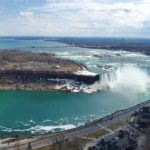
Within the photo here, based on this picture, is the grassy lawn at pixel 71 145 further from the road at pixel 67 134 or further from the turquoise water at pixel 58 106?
the turquoise water at pixel 58 106

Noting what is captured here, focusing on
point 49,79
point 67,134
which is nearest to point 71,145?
point 67,134

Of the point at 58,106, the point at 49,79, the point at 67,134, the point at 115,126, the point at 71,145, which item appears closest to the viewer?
the point at 71,145

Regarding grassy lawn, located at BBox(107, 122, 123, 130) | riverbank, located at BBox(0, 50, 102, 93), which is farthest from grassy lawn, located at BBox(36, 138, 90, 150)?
riverbank, located at BBox(0, 50, 102, 93)

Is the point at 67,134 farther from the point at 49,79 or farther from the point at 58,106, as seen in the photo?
the point at 49,79

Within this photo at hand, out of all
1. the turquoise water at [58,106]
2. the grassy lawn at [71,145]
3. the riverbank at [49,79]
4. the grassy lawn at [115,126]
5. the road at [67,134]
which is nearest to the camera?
the grassy lawn at [71,145]

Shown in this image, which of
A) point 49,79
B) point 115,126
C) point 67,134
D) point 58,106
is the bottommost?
point 58,106

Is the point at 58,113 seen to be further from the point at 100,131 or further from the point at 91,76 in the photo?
the point at 91,76

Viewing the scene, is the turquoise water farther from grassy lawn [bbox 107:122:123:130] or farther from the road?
grassy lawn [bbox 107:122:123:130]

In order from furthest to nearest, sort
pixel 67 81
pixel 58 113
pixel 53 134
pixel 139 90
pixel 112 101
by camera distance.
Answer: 1. pixel 67 81
2. pixel 139 90
3. pixel 112 101
4. pixel 58 113
5. pixel 53 134

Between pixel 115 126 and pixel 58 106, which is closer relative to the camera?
pixel 115 126

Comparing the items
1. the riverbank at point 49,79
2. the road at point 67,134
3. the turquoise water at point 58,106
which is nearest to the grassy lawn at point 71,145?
the road at point 67,134

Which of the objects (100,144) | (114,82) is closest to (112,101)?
(114,82)
